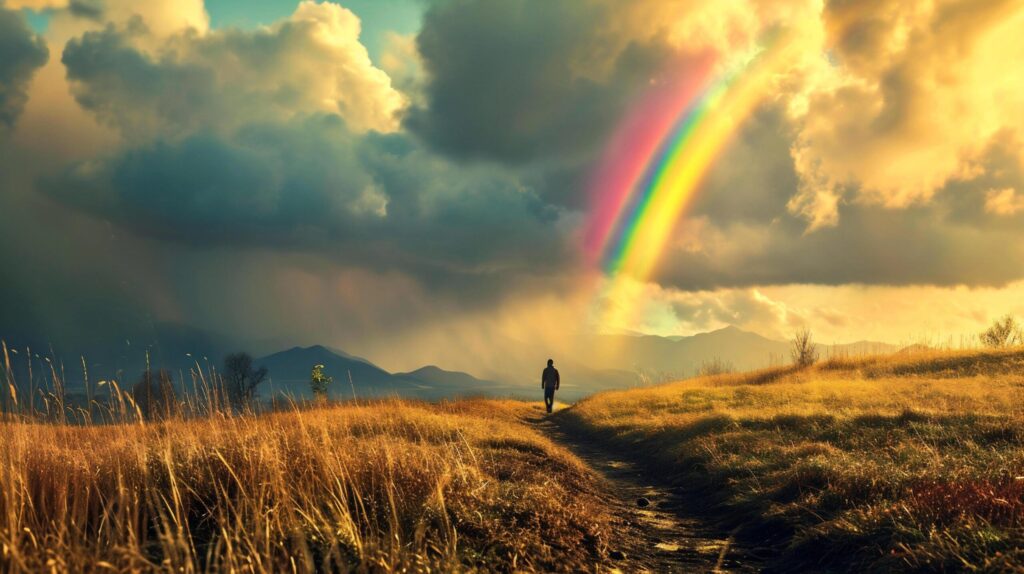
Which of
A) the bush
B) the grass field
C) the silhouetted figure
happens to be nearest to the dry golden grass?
the grass field

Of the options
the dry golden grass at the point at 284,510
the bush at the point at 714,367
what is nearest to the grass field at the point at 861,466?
the dry golden grass at the point at 284,510

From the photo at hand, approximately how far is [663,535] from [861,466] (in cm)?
432

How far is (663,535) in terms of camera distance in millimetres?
10008

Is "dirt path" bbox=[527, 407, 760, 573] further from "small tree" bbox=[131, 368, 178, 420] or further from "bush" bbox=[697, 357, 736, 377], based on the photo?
"bush" bbox=[697, 357, 736, 377]

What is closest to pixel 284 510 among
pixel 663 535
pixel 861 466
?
pixel 663 535

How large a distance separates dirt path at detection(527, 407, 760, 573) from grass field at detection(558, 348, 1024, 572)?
0.57 metres

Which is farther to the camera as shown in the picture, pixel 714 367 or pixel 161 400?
pixel 714 367

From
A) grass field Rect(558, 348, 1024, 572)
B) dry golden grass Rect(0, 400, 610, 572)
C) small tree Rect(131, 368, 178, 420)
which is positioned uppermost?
small tree Rect(131, 368, 178, 420)

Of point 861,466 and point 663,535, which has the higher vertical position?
point 861,466

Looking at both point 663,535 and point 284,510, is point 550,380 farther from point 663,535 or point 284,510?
point 284,510

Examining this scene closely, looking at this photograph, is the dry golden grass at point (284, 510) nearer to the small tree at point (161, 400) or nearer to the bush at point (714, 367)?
the small tree at point (161, 400)

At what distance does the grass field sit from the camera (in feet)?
23.4

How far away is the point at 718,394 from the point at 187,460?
27993 mm

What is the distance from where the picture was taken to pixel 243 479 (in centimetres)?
768
